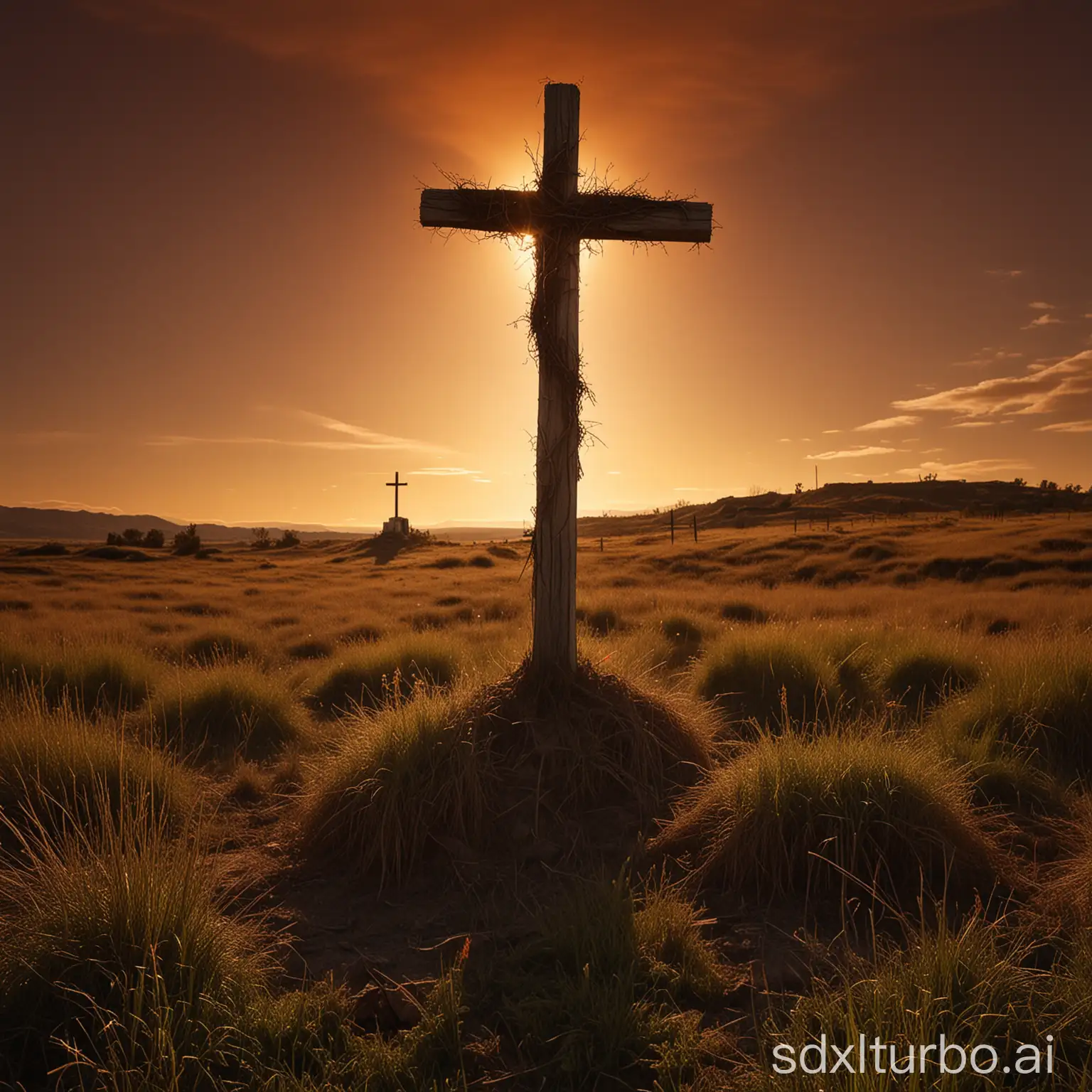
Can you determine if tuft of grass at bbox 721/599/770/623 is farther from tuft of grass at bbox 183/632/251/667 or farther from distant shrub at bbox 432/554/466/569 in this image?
distant shrub at bbox 432/554/466/569

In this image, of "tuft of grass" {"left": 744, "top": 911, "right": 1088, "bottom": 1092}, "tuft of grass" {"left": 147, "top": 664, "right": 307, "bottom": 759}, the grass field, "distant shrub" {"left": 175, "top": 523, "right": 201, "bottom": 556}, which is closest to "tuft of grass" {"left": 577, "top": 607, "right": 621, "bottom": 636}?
the grass field

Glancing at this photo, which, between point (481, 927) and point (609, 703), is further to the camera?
point (609, 703)

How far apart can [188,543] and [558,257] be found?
42.9 meters

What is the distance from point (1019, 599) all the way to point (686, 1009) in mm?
13967

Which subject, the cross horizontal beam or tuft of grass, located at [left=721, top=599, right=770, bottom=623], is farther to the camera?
tuft of grass, located at [left=721, top=599, right=770, bottom=623]

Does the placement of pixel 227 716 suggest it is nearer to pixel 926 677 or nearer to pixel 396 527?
pixel 926 677

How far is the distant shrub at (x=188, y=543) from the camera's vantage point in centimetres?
4175

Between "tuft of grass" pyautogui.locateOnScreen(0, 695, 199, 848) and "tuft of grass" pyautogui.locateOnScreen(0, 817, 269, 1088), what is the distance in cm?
159

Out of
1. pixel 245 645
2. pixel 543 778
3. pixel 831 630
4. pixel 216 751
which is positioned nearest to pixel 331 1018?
pixel 543 778

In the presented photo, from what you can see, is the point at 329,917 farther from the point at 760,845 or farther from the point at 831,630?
the point at 831,630

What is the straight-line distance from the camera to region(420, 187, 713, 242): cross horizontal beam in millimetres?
4895

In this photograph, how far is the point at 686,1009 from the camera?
276 centimetres

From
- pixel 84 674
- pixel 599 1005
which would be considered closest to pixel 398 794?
pixel 599 1005

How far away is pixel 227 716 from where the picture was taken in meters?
6.81
